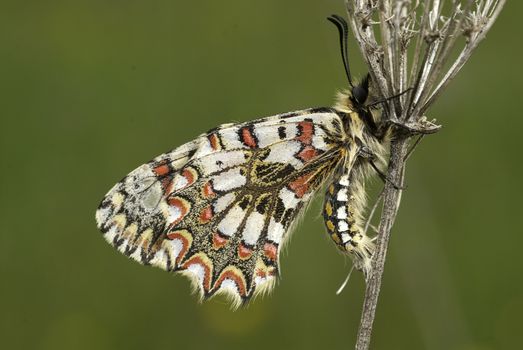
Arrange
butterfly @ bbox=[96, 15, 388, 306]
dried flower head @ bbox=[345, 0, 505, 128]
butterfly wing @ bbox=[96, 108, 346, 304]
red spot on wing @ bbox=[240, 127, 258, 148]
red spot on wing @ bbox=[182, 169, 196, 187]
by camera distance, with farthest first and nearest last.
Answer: red spot on wing @ bbox=[182, 169, 196, 187] → red spot on wing @ bbox=[240, 127, 258, 148] → butterfly wing @ bbox=[96, 108, 346, 304] → butterfly @ bbox=[96, 15, 388, 306] → dried flower head @ bbox=[345, 0, 505, 128]

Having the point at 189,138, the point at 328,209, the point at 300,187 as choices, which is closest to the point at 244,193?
the point at 300,187

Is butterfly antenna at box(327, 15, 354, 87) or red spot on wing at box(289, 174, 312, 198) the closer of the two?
butterfly antenna at box(327, 15, 354, 87)

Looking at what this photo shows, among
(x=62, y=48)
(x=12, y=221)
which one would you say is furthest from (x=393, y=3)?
(x=62, y=48)

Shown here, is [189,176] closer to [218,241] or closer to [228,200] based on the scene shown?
[228,200]

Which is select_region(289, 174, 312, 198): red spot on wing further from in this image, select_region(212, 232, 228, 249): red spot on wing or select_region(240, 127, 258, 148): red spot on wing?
select_region(212, 232, 228, 249): red spot on wing

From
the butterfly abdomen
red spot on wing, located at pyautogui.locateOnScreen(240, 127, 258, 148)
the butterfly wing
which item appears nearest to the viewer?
the butterfly abdomen

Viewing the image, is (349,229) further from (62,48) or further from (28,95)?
(62,48)

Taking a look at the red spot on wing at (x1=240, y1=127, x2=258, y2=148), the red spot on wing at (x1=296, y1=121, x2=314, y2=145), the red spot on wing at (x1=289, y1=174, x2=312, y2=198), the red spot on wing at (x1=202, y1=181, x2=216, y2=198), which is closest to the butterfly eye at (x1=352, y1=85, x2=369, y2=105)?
the red spot on wing at (x1=296, y1=121, x2=314, y2=145)

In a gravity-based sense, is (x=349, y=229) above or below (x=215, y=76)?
below
